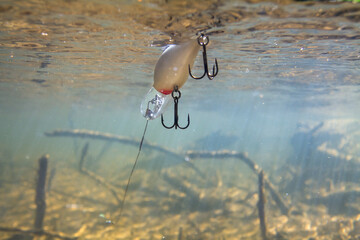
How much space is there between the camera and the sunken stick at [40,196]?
9.61 metres

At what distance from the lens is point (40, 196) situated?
32.0ft

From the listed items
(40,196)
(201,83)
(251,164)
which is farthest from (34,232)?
(201,83)

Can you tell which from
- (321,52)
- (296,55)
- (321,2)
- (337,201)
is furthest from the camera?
(337,201)

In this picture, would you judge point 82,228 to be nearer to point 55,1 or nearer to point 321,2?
point 55,1

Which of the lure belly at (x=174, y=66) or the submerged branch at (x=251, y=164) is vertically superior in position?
the lure belly at (x=174, y=66)

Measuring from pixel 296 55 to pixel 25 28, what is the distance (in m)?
12.0

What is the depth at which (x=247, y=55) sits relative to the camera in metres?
12.0

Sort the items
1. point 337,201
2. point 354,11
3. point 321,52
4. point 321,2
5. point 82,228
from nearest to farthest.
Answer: point 321,2
point 354,11
point 82,228
point 321,52
point 337,201

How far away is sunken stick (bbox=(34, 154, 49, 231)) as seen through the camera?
378 inches

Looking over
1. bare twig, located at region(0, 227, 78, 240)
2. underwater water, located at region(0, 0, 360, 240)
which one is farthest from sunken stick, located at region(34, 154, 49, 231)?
bare twig, located at region(0, 227, 78, 240)

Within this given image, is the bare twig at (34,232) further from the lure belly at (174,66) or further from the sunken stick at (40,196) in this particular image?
the lure belly at (174,66)

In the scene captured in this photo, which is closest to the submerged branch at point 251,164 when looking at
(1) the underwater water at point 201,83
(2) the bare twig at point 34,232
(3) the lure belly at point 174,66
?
(1) the underwater water at point 201,83

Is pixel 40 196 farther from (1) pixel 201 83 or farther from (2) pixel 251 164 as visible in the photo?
(1) pixel 201 83

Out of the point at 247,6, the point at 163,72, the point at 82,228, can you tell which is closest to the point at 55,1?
the point at 163,72
